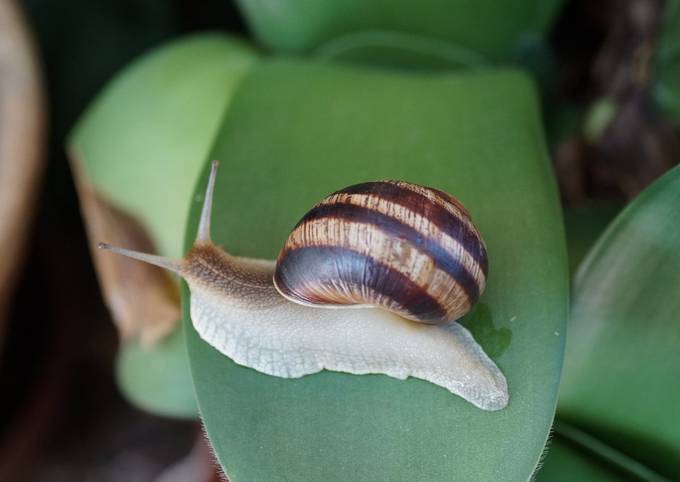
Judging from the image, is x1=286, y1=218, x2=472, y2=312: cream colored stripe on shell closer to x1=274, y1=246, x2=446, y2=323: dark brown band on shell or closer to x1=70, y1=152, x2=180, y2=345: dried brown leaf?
x1=274, y1=246, x2=446, y2=323: dark brown band on shell

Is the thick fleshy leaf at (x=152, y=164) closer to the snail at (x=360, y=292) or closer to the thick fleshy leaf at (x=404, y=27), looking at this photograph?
the thick fleshy leaf at (x=404, y=27)

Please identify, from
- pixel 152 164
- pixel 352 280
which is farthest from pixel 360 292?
pixel 152 164

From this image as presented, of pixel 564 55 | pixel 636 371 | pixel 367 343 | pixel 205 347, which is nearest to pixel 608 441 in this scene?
pixel 636 371

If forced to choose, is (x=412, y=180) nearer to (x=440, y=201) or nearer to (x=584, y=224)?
(x=440, y=201)

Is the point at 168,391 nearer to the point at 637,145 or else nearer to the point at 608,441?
the point at 608,441

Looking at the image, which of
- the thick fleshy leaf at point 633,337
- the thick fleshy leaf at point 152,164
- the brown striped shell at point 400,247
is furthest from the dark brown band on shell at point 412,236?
the thick fleshy leaf at point 152,164

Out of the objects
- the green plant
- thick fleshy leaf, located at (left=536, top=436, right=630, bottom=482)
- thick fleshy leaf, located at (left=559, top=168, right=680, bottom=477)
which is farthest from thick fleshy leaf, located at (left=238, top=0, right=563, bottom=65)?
thick fleshy leaf, located at (left=536, top=436, right=630, bottom=482)

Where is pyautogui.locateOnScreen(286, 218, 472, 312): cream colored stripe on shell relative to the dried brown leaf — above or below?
above
